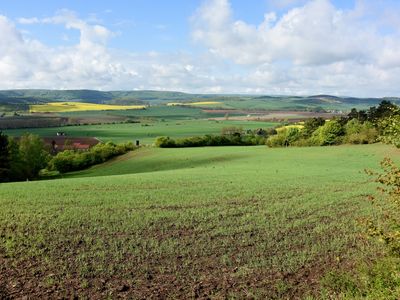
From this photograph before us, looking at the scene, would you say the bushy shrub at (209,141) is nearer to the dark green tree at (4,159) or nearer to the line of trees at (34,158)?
the line of trees at (34,158)

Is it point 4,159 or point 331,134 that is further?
point 331,134

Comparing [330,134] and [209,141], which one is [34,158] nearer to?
[209,141]

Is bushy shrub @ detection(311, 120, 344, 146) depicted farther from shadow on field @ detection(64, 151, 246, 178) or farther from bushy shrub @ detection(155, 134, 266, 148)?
bushy shrub @ detection(155, 134, 266, 148)

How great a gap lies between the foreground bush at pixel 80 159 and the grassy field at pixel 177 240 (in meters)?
57.4

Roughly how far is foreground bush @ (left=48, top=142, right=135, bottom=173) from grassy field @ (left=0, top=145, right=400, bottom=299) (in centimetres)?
5738

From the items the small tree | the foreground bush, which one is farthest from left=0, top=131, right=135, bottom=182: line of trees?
the small tree

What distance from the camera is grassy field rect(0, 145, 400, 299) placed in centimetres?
1499

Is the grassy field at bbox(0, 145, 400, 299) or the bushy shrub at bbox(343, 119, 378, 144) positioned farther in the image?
the bushy shrub at bbox(343, 119, 378, 144)

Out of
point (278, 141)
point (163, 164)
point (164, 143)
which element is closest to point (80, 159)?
point (164, 143)

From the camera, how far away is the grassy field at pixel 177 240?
1499 centimetres

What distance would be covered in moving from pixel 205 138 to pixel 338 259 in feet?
300

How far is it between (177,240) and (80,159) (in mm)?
71371

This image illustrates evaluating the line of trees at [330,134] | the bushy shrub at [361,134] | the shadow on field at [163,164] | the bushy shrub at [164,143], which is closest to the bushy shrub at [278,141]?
the line of trees at [330,134]

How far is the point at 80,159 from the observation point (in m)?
85.9
